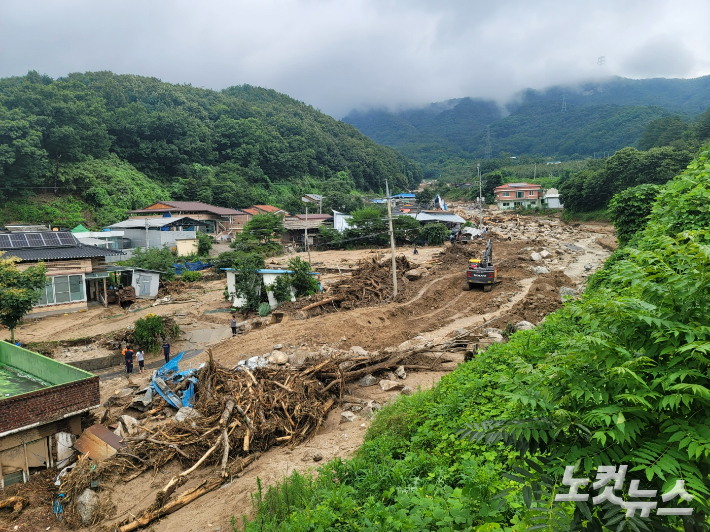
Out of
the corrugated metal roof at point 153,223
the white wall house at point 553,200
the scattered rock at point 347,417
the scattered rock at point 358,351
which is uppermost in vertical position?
the white wall house at point 553,200

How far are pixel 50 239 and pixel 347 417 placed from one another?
24.8 meters

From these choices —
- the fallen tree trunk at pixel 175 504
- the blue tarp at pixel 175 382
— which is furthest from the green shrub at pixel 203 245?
the fallen tree trunk at pixel 175 504

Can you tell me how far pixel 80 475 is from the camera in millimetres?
9906

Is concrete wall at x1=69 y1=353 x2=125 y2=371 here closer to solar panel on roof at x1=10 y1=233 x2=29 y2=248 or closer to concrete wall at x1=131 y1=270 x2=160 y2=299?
solar panel on roof at x1=10 y1=233 x2=29 y2=248

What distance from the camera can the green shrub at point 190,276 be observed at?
1364 inches

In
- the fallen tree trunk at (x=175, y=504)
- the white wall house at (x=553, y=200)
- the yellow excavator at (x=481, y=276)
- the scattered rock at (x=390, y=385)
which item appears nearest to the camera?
the fallen tree trunk at (x=175, y=504)

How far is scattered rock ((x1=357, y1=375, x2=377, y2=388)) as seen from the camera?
1362 cm

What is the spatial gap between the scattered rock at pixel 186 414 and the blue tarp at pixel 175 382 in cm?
79

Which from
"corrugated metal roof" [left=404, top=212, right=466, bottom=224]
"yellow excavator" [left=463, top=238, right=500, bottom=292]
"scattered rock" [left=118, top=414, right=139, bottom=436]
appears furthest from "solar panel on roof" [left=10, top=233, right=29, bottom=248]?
"corrugated metal roof" [left=404, top=212, right=466, bottom=224]

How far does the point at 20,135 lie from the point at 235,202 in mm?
27104

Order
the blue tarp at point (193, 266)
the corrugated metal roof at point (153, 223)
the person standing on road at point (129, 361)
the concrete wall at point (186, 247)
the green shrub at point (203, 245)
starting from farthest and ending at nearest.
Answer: the corrugated metal roof at point (153, 223), the concrete wall at point (186, 247), the green shrub at point (203, 245), the blue tarp at point (193, 266), the person standing on road at point (129, 361)

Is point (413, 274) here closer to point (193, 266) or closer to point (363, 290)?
point (363, 290)

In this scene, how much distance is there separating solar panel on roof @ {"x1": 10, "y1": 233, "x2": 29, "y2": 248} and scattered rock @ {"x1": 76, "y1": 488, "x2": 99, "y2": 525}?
853 inches

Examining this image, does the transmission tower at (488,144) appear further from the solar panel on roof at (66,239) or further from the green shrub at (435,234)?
the solar panel on roof at (66,239)
